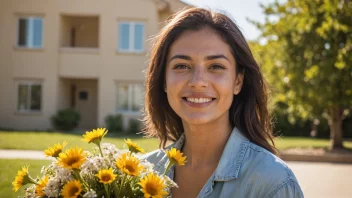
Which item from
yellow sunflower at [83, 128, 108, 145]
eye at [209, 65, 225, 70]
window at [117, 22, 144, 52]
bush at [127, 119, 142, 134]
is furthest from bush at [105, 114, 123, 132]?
yellow sunflower at [83, 128, 108, 145]

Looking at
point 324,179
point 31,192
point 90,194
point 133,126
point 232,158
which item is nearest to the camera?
point 90,194

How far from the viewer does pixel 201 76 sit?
241cm

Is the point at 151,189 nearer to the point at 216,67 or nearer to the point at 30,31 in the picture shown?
the point at 216,67

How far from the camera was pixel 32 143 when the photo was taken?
548 inches

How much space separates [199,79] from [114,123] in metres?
19.6

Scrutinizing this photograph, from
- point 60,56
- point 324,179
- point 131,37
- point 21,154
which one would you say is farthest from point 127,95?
point 324,179

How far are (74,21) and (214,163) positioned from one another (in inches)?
926

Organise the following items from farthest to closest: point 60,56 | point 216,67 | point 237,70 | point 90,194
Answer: point 60,56, point 237,70, point 216,67, point 90,194

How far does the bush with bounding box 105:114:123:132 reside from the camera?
2166 centimetres

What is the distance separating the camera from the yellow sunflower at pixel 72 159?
5.72 feet

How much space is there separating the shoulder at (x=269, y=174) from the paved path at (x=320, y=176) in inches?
248

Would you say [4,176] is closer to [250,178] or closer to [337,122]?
[250,178]

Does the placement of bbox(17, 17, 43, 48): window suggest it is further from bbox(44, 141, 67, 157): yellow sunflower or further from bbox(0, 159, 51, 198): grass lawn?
bbox(44, 141, 67, 157): yellow sunflower

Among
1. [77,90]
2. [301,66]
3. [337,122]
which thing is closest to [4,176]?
[301,66]
